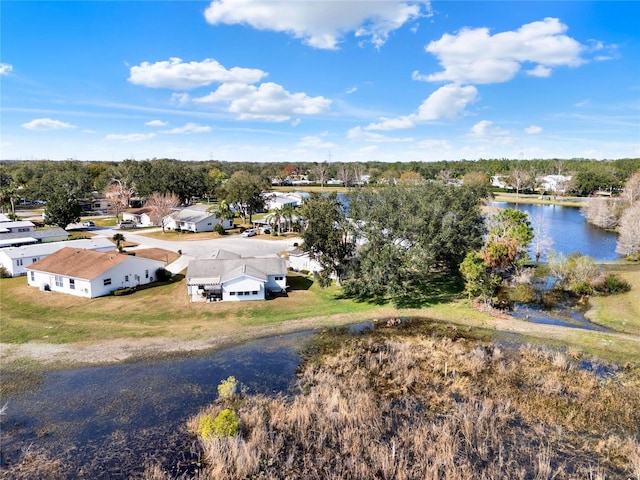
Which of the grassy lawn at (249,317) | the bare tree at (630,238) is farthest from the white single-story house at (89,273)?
the bare tree at (630,238)

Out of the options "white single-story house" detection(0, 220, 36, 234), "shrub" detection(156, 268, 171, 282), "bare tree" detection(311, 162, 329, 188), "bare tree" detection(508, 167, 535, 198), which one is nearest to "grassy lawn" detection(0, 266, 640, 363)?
"shrub" detection(156, 268, 171, 282)

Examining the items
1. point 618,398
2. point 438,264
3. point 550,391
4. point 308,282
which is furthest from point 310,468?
point 438,264

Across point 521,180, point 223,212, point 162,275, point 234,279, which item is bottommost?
point 162,275

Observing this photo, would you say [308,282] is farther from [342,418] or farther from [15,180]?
[15,180]

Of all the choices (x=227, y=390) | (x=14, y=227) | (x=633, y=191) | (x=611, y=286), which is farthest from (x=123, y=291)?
(x=633, y=191)

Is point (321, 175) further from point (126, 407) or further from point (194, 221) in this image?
point (126, 407)

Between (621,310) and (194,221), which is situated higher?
(194,221)

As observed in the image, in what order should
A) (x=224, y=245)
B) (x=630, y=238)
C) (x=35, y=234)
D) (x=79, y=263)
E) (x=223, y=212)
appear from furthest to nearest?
(x=223, y=212)
(x=224, y=245)
(x=35, y=234)
(x=630, y=238)
(x=79, y=263)
